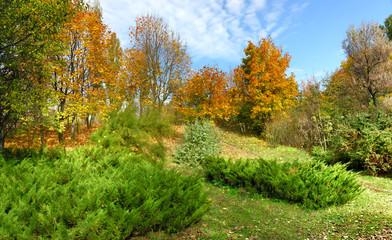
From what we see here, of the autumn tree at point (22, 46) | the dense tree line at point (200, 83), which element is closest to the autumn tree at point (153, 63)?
the dense tree line at point (200, 83)

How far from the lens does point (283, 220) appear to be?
4.18 meters

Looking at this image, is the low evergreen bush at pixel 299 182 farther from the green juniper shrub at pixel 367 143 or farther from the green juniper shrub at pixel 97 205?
the green juniper shrub at pixel 367 143

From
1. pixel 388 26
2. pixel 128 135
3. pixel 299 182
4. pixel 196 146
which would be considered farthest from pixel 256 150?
pixel 388 26

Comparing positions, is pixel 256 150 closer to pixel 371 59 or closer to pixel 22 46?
pixel 371 59

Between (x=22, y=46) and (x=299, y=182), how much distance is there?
7.57 m

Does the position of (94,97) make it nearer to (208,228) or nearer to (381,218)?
(208,228)

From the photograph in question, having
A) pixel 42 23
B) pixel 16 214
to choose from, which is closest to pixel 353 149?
pixel 16 214

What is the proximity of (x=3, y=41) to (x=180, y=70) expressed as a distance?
11961mm

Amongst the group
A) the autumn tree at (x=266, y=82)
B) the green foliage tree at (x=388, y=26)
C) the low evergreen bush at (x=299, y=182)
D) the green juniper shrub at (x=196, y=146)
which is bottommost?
the low evergreen bush at (x=299, y=182)

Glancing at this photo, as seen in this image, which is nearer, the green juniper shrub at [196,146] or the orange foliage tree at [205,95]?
the green juniper shrub at [196,146]

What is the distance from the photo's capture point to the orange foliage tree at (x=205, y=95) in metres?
14.6

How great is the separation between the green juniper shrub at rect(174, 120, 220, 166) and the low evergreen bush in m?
3.48

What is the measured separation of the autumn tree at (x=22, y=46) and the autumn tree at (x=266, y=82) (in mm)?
14510

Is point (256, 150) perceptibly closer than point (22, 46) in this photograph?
No
